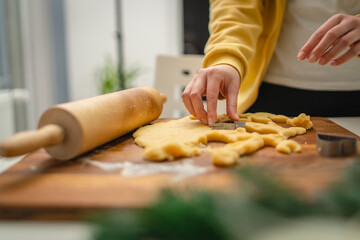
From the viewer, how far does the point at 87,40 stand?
3.74m

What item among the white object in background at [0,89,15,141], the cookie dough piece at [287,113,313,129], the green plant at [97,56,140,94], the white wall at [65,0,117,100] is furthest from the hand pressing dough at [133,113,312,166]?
the white wall at [65,0,117,100]

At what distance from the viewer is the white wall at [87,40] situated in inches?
145

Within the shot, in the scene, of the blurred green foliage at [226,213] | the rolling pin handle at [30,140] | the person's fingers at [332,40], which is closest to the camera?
the blurred green foliage at [226,213]

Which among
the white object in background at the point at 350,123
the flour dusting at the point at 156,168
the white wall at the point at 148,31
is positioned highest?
the white wall at the point at 148,31

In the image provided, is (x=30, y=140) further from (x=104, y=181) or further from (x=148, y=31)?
(x=148, y=31)

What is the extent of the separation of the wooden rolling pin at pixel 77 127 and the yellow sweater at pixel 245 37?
465mm

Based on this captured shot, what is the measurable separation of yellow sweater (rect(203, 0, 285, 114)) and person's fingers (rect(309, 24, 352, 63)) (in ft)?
0.96

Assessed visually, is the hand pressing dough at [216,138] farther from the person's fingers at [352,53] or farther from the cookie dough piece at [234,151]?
the person's fingers at [352,53]

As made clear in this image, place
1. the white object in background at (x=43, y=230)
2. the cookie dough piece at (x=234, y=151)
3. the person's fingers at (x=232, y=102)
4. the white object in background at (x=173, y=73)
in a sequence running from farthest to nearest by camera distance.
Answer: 1. the white object in background at (x=173, y=73)
2. the person's fingers at (x=232, y=102)
3. the cookie dough piece at (x=234, y=151)
4. the white object in background at (x=43, y=230)

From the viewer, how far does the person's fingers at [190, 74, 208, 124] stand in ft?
3.45

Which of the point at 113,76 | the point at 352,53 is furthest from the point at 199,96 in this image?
the point at 113,76

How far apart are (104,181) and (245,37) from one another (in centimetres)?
100

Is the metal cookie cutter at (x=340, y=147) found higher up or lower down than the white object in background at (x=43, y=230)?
higher up

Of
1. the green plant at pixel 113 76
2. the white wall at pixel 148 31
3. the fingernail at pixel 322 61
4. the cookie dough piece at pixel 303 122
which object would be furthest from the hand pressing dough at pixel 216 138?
the white wall at pixel 148 31
